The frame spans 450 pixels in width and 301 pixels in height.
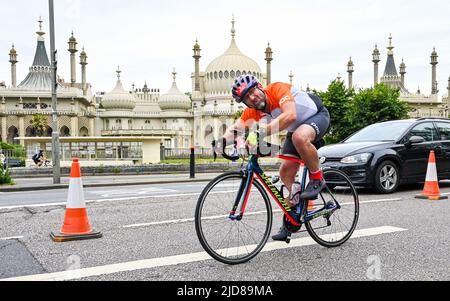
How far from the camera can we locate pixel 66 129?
74438 mm

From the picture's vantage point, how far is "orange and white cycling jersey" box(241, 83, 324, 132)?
4.30 m

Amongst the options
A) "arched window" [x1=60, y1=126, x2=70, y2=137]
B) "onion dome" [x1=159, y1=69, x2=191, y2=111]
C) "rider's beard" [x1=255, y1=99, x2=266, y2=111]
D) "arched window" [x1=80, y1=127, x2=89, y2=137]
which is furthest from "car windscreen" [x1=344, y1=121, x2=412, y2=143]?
"onion dome" [x1=159, y1=69, x2=191, y2=111]

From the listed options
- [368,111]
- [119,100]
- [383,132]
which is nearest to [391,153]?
[383,132]

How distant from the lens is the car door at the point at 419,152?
9.67m

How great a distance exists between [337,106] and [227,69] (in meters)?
33.9

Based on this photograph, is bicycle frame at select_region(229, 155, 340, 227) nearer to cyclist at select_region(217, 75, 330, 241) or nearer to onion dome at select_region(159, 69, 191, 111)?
cyclist at select_region(217, 75, 330, 241)

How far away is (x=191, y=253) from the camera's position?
4.43 metres

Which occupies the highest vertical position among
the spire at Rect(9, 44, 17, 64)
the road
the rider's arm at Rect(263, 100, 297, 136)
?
the spire at Rect(9, 44, 17, 64)

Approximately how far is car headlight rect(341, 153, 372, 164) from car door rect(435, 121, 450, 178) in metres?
2.05

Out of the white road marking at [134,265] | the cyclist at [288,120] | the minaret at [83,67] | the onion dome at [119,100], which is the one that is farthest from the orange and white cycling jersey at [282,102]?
the minaret at [83,67]

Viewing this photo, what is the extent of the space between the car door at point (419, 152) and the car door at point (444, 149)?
147 mm

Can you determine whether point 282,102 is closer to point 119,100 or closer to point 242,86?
point 242,86
